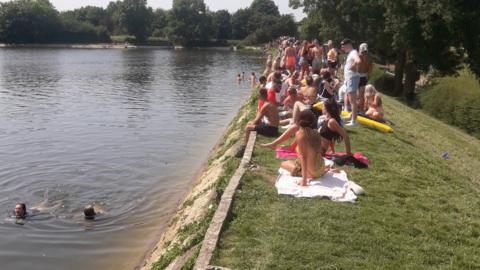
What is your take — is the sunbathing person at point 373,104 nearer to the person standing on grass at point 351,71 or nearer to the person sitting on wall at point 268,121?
the person standing on grass at point 351,71

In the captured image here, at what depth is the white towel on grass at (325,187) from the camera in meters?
8.93

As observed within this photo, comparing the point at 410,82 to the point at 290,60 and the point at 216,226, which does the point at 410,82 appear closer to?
the point at 290,60

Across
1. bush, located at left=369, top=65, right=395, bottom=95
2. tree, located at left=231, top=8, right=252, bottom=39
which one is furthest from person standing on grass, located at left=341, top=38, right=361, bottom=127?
tree, located at left=231, top=8, right=252, bottom=39

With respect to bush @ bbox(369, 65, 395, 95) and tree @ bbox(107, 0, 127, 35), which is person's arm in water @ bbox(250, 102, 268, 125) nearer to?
bush @ bbox(369, 65, 395, 95)

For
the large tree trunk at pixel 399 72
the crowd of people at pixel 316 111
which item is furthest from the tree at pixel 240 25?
the crowd of people at pixel 316 111

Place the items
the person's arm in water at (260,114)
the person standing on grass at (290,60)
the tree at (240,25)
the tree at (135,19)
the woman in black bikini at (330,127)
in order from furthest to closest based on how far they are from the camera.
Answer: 1. the tree at (240,25)
2. the tree at (135,19)
3. the person standing on grass at (290,60)
4. the person's arm in water at (260,114)
5. the woman in black bikini at (330,127)

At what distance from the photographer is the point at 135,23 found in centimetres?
15638

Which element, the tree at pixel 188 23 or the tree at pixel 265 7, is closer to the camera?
the tree at pixel 188 23

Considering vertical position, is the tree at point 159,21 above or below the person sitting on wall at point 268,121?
above

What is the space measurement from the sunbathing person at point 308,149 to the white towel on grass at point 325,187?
156 mm

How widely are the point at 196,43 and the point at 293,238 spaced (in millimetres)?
147841

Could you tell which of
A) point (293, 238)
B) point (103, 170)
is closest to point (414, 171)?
point (293, 238)

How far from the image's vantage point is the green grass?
22.4ft

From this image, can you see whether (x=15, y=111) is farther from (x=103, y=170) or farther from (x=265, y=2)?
(x=265, y=2)
